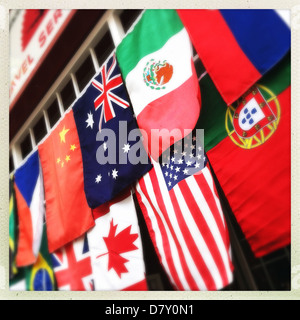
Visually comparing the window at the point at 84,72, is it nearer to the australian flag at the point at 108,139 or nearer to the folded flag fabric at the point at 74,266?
the australian flag at the point at 108,139

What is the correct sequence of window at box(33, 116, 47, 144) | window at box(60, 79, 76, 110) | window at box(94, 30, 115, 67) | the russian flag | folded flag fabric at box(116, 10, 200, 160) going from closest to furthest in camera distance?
1. folded flag fabric at box(116, 10, 200, 160)
2. window at box(94, 30, 115, 67)
3. the russian flag
4. window at box(60, 79, 76, 110)
5. window at box(33, 116, 47, 144)

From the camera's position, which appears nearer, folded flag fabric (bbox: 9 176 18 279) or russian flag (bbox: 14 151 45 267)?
folded flag fabric (bbox: 9 176 18 279)

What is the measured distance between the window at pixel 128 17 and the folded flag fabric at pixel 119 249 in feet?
7.19

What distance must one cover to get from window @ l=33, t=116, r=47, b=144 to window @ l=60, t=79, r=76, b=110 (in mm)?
607

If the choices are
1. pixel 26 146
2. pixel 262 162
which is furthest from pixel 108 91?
pixel 26 146

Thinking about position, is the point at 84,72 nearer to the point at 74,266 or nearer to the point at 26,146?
the point at 26,146

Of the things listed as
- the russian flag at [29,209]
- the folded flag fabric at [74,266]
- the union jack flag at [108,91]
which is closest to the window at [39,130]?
the russian flag at [29,209]

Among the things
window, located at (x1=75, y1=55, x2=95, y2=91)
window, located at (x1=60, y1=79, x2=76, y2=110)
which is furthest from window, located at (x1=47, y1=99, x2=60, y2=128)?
window, located at (x1=75, y1=55, x2=95, y2=91)

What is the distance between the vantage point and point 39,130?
210 inches

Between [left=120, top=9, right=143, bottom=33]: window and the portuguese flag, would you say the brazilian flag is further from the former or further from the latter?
[left=120, top=9, right=143, bottom=33]: window

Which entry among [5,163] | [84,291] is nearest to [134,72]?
[5,163]

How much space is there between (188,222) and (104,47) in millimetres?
2766

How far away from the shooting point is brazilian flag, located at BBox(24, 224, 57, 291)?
4.22 meters

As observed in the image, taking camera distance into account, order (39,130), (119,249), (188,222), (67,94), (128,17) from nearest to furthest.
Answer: (188,222), (119,249), (128,17), (67,94), (39,130)
